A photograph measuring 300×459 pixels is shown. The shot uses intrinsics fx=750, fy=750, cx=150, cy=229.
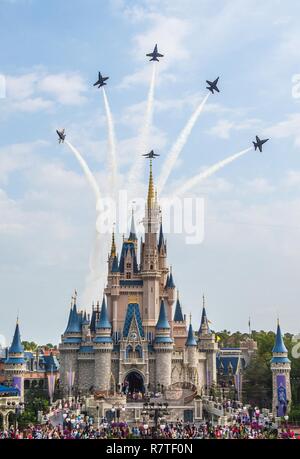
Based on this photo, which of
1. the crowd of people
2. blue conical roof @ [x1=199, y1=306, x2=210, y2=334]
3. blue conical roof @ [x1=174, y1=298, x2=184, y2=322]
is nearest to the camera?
the crowd of people

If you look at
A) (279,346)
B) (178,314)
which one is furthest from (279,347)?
(178,314)

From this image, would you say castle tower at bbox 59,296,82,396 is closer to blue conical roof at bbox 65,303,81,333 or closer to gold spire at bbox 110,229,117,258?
blue conical roof at bbox 65,303,81,333

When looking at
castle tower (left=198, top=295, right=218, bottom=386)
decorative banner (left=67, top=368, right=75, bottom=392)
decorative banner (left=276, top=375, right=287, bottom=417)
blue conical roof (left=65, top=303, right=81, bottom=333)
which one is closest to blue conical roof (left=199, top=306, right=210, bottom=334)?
castle tower (left=198, top=295, right=218, bottom=386)

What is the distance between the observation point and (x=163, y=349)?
8081 cm

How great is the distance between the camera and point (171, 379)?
81875 millimetres

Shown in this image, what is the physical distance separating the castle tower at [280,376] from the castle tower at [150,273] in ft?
49.1

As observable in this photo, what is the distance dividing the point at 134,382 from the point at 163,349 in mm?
5210

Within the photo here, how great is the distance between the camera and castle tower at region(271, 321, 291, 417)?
74075mm

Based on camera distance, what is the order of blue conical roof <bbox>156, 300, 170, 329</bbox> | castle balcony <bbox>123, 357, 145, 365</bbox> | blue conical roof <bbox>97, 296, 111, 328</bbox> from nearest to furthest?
castle balcony <bbox>123, 357, 145, 365</bbox> < blue conical roof <bbox>97, 296, 111, 328</bbox> < blue conical roof <bbox>156, 300, 170, 329</bbox>

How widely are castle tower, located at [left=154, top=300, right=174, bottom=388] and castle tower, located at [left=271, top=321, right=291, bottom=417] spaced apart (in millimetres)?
11177

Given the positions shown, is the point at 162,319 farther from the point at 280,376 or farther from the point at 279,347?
the point at 280,376
